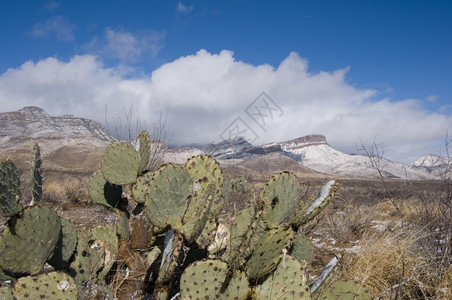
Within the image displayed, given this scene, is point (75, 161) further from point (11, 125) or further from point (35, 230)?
point (35, 230)

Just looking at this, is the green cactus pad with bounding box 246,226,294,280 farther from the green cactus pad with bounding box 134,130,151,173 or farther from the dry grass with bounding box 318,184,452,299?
the green cactus pad with bounding box 134,130,151,173

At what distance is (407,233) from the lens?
379cm

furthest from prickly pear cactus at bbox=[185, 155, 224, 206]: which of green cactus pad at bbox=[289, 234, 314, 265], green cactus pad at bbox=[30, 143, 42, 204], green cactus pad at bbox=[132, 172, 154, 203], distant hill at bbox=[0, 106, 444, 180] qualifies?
distant hill at bbox=[0, 106, 444, 180]

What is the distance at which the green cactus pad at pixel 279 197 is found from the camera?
1837 mm

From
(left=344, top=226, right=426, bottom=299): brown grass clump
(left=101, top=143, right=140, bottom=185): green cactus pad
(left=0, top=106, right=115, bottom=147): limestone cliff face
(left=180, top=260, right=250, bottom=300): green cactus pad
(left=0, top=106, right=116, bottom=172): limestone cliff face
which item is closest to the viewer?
(left=180, top=260, right=250, bottom=300): green cactus pad

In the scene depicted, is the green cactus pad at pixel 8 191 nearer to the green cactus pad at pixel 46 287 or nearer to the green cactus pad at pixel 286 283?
the green cactus pad at pixel 46 287

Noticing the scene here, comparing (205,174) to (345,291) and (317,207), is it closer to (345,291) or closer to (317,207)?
(317,207)

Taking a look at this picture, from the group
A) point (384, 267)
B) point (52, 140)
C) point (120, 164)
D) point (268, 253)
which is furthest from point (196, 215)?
point (52, 140)

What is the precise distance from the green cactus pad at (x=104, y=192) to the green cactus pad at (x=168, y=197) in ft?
4.24

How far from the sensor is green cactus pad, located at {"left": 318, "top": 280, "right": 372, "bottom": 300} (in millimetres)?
1564

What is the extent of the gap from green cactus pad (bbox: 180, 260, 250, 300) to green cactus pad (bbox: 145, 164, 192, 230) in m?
0.39

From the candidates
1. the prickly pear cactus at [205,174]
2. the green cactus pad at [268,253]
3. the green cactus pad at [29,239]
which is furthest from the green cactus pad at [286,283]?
the green cactus pad at [29,239]

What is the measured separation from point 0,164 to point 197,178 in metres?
0.94

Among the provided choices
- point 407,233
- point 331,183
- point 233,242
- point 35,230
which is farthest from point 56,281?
point 407,233
